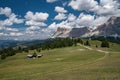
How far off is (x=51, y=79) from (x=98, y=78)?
36.3ft

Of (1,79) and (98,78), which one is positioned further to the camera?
(1,79)

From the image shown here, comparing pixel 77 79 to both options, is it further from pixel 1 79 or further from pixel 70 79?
pixel 1 79

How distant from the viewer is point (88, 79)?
42.4m

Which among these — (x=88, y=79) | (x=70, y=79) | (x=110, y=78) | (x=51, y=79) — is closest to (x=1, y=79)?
(x=51, y=79)

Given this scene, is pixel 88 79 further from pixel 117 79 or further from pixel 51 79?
pixel 51 79

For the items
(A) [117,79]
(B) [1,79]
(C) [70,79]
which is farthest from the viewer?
(B) [1,79]

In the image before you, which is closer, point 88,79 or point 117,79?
point 117,79

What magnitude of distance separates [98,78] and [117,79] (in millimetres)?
4503

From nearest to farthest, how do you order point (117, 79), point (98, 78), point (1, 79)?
point (117, 79)
point (98, 78)
point (1, 79)

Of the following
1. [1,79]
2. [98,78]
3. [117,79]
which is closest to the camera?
[117,79]

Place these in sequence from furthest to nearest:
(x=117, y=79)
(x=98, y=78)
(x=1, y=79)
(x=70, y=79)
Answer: (x=1, y=79)
(x=70, y=79)
(x=98, y=78)
(x=117, y=79)

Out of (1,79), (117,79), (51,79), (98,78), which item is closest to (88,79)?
(98,78)

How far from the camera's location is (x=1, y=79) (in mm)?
60500

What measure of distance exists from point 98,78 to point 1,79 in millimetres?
30630
